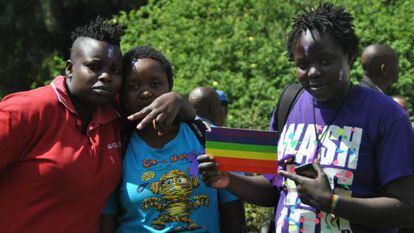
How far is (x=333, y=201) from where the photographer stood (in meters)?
3.02

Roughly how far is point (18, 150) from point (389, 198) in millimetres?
1665

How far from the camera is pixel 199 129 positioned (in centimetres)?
368

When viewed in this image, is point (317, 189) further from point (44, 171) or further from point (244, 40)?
point (244, 40)

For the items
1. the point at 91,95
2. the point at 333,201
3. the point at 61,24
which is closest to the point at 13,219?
the point at 91,95

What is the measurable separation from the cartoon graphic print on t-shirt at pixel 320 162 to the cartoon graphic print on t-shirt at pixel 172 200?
450 millimetres

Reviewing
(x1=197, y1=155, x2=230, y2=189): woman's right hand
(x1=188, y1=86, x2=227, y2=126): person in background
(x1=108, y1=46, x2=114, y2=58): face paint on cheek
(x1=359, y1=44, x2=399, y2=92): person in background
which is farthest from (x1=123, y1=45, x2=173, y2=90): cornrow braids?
(x1=359, y1=44, x2=399, y2=92): person in background

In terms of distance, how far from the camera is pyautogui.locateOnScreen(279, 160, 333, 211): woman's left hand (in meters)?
3.01

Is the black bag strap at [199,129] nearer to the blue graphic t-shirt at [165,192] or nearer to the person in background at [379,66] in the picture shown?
the blue graphic t-shirt at [165,192]

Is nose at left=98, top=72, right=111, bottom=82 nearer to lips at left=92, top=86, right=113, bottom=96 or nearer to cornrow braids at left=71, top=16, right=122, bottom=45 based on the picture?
lips at left=92, top=86, right=113, bottom=96

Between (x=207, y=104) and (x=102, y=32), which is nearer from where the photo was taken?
(x=102, y=32)

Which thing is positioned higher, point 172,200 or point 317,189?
point 317,189

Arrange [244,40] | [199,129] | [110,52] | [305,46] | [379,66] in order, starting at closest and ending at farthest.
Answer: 1. [305,46]
2. [110,52]
3. [199,129]
4. [379,66]
5. [244,40]

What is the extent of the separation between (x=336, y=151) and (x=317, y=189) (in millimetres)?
248

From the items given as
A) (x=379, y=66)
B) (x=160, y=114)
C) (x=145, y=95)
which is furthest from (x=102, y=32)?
(x=379, y=66)
